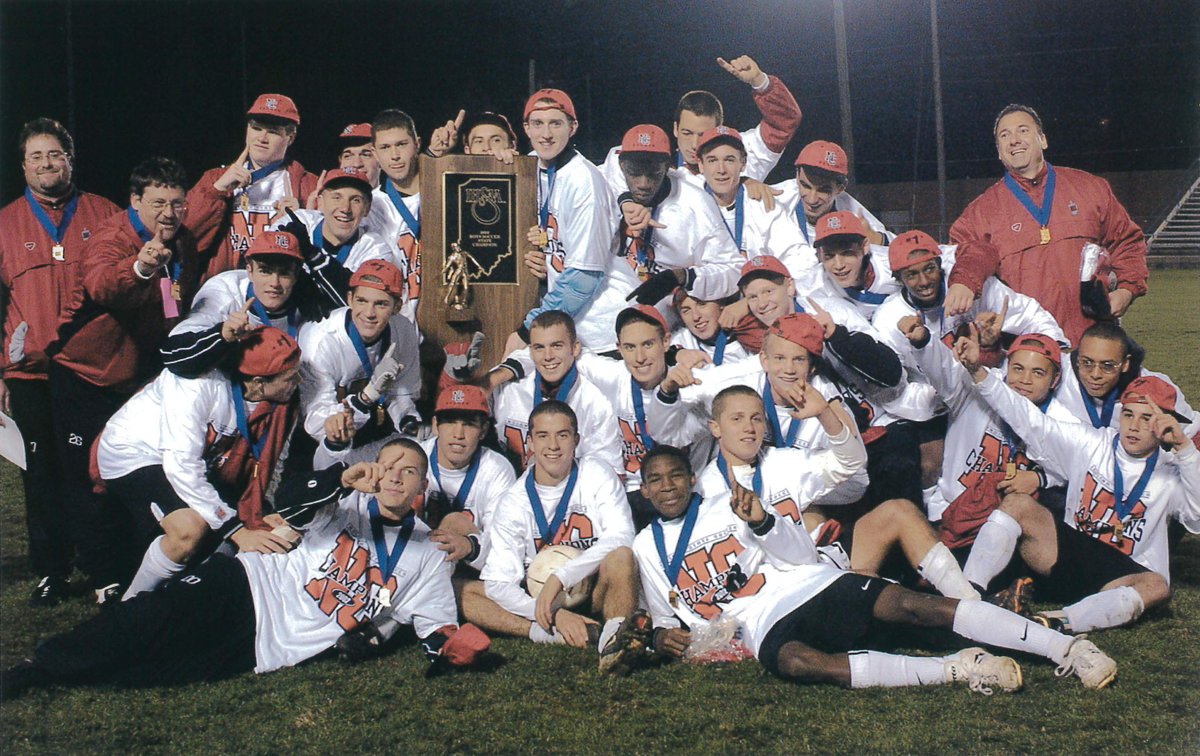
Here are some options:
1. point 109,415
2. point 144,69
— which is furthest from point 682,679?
point 144,69

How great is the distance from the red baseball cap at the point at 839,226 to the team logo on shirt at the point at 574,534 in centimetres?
197

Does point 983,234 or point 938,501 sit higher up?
point 983,234

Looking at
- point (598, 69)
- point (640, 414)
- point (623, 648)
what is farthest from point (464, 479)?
point (598, 69)

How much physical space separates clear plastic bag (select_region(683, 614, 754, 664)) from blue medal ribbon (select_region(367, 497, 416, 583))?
1.21 m

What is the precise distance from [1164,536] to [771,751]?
227cm

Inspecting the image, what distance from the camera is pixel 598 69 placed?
15.9 m

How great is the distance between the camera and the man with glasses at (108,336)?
5344 mm

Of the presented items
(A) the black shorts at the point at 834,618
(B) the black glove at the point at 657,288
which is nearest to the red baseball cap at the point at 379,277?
(B) the black glove at the point at 657,288

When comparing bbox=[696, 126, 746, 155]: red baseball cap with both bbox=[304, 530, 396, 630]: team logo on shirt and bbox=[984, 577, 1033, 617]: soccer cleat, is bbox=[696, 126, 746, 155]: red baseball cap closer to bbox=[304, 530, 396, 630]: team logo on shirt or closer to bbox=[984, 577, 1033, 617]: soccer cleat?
bbox=[984, 577, 1033, 617]: soccer cleat

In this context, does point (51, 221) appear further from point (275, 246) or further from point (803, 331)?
point (803, 331)

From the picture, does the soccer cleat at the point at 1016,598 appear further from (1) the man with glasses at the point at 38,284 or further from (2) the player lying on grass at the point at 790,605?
(1) the man with glasses at the point at 38,284

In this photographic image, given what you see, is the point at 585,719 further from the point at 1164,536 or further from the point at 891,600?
the point at 1164,536

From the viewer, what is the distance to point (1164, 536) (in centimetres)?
470

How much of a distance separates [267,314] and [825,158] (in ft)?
10.1
